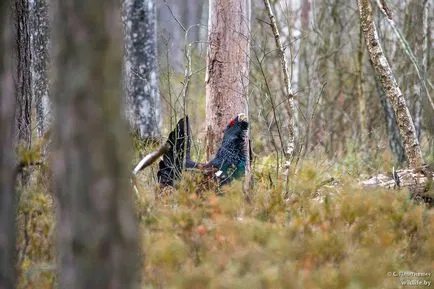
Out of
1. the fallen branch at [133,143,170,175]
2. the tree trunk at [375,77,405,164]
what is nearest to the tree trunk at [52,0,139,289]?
the fallen branch at [133,143,170,175]

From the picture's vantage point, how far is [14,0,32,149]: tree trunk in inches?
282

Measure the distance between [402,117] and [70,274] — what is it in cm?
563

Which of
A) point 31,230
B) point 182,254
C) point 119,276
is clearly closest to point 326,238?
point 182,254

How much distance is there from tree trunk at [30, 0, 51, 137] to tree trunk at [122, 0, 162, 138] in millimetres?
3973

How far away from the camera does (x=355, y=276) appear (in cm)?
430

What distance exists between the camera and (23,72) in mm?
7242

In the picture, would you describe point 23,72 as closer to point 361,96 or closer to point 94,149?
point 94,149

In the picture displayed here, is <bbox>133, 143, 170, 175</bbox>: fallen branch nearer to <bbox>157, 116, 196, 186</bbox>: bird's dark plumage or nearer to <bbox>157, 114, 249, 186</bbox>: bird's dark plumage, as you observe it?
<bbox>157, 116, 196, 186</bbox>: bird's dark plumage

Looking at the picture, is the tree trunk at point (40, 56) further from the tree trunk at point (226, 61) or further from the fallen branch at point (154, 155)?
the fallen branch at point (154, 155)

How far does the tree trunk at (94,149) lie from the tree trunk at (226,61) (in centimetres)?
546

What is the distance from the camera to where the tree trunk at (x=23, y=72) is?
7160 mm

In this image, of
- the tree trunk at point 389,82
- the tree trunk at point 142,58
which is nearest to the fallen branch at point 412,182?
the tree trunk at point 389,82

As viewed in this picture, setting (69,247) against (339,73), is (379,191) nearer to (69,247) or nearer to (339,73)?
(69,247)

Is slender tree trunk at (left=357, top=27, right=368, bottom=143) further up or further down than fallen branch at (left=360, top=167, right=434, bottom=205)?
further up
